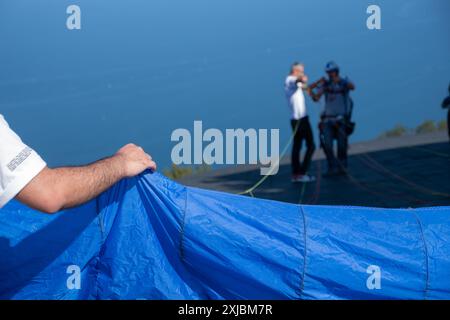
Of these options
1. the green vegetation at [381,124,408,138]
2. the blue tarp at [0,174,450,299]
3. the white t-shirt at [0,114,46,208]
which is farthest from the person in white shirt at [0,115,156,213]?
the green vegetation at [381,124,408,138]

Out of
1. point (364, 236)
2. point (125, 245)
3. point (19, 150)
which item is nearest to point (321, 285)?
point (364, 236)

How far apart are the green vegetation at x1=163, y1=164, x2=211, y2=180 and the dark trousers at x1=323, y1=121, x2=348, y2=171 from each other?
226 centimetres

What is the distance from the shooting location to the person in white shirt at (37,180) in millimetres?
1967

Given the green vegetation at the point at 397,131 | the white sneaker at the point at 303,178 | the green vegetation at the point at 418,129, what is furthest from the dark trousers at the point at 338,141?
the green vegetation at the point at 397,131

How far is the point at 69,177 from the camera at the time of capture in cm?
213

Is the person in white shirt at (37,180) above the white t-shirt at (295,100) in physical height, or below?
below

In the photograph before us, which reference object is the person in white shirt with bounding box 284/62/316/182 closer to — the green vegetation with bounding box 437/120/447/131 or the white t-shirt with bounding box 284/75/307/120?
the white t-shirt with bounding box 284/75/307/120

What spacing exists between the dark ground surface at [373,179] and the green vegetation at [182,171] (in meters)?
0.39

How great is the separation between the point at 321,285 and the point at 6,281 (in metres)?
1.37

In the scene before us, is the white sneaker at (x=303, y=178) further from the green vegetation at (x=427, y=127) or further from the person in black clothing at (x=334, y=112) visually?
the green vegetation at (x=427, y=127)

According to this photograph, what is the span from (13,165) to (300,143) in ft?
26.8

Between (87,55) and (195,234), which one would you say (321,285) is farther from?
(87,55)

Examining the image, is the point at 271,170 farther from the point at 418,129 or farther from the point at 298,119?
the point at 418,129

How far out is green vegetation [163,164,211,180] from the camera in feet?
38.1
